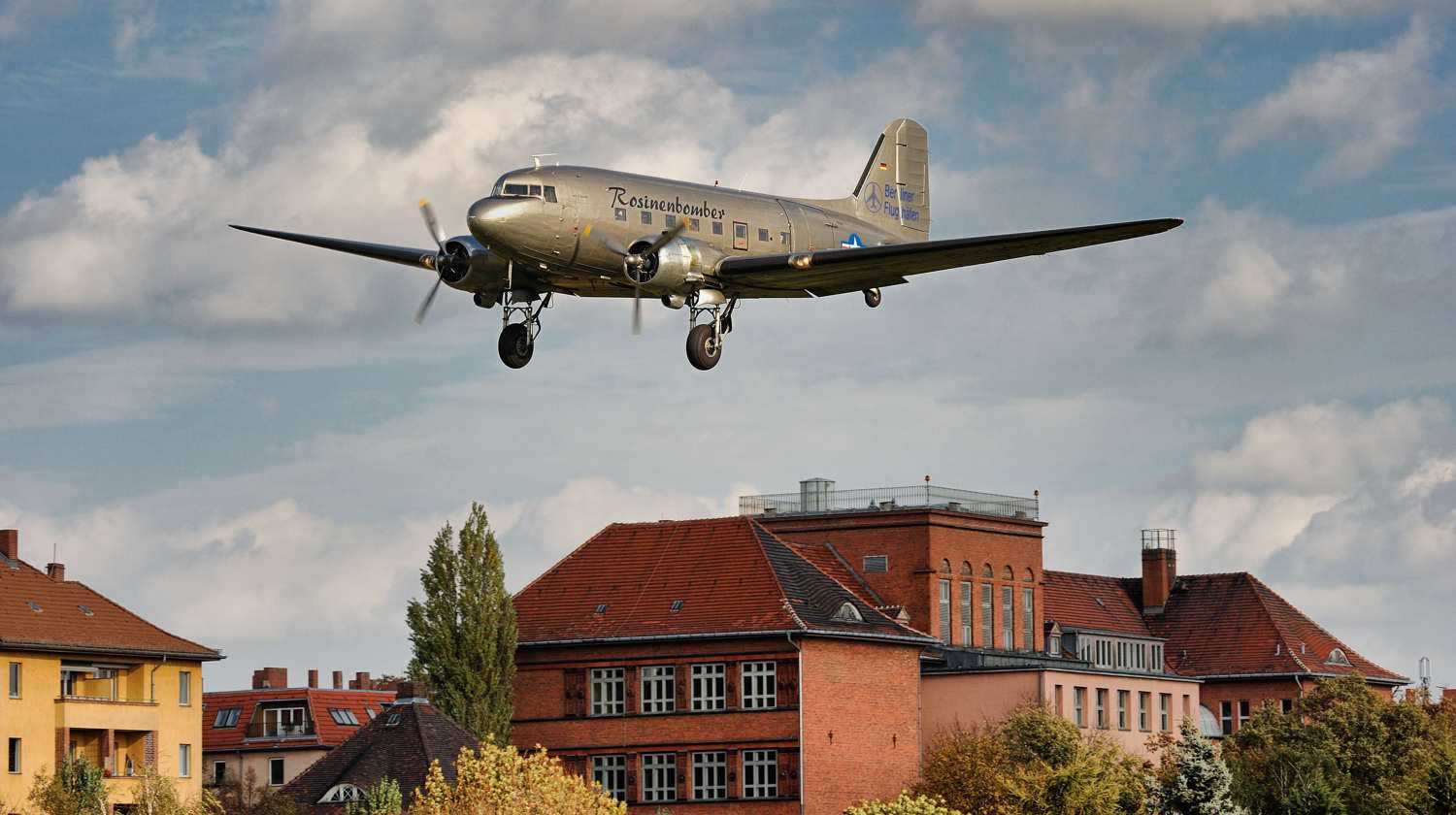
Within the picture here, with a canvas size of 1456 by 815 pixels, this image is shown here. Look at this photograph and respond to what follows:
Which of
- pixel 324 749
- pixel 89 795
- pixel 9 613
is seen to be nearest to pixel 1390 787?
pixel 89 795

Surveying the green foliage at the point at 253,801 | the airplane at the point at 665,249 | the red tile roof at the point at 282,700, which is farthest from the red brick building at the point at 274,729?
the airplane at the point at 665,249

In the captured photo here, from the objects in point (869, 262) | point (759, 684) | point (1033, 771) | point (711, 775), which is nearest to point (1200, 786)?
point (1033, 771)

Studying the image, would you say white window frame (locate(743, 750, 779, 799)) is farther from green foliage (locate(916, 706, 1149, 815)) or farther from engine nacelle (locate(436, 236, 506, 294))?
engine nacelle (locate(436, 236, 506, 294))

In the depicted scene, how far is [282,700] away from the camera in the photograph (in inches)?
6043

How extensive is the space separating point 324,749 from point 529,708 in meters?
35.2

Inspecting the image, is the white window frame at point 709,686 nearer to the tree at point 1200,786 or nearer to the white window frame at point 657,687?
the white window frame at point 657,687

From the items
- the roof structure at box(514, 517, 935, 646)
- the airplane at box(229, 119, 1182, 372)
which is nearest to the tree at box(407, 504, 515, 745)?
the roof structure at box(514, 517, 935, 646)

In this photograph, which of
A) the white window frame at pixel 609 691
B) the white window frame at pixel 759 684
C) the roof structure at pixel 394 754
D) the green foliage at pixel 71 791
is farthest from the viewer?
the white window frame at pixel 609 691

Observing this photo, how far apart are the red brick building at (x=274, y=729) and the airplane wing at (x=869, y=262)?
85.6 m

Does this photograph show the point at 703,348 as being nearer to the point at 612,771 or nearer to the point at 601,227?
the point at 601,227

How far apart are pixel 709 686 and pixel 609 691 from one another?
461 centimetres

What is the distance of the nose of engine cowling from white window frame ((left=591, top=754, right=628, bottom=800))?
55.2 meters

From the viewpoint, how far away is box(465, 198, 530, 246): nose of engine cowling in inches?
2494

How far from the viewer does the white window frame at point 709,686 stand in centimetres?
11550
